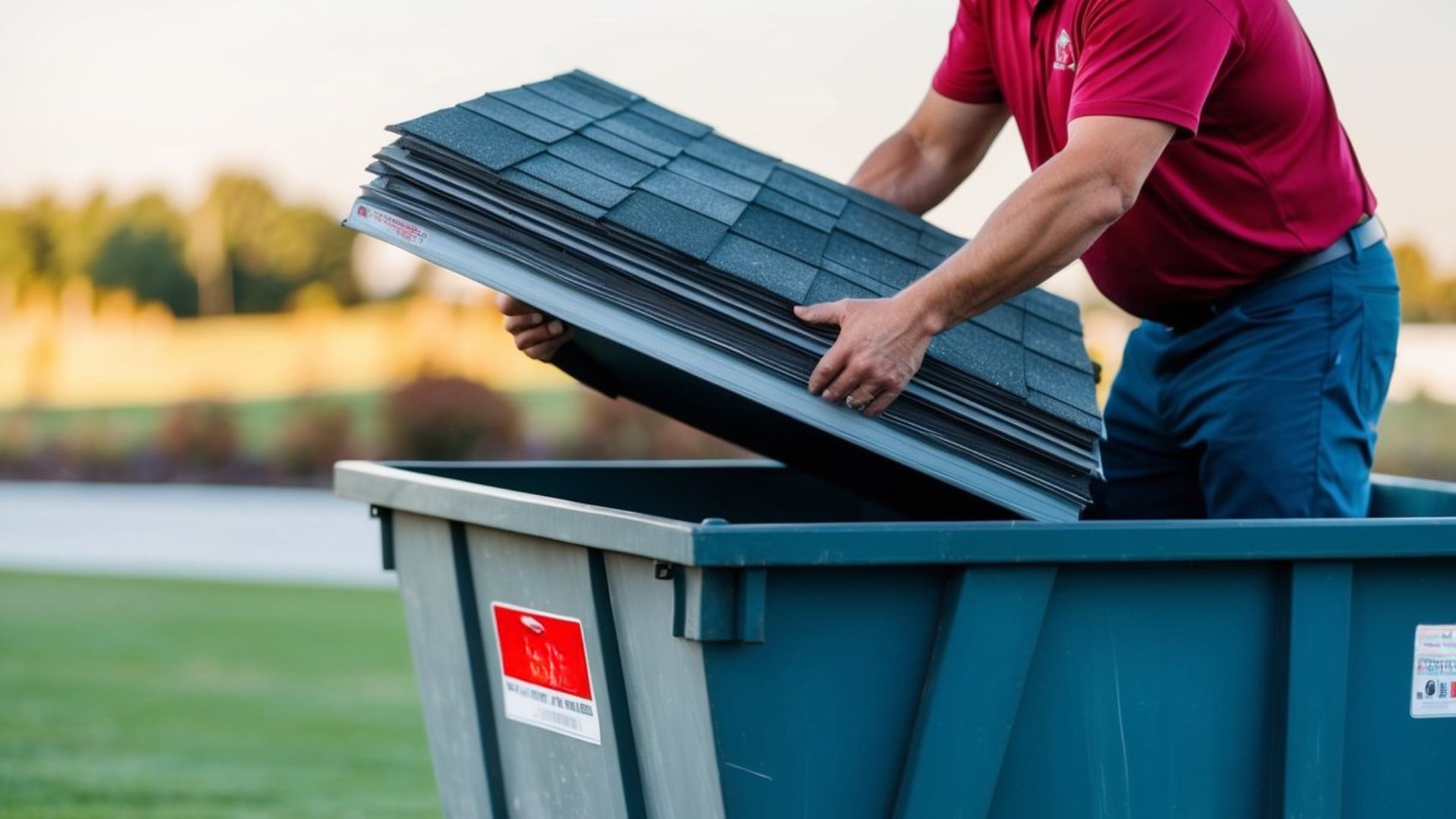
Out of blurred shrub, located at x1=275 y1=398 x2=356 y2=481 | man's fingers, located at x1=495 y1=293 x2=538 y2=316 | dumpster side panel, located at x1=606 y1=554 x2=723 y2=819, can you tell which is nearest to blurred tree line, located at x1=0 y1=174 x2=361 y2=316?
blurred shrub, located at x1=275 y1=398 x2=356 y2=481

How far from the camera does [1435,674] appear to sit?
226 cm

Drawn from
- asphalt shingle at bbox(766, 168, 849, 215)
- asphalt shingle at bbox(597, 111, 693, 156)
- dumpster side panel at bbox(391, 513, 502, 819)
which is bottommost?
dumpster side panel at bbox(391, 513, 502, 819)

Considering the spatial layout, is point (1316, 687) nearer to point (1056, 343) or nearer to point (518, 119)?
point (1056, 343)

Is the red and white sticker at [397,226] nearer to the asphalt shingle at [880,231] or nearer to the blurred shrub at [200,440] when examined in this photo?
the asphalt shingle at [880,231]

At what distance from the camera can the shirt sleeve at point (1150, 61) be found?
7.69ft

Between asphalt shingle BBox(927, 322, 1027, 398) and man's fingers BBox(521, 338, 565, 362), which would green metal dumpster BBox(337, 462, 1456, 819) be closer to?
asphalt shingle BBox(927, 322, 1027, 398)

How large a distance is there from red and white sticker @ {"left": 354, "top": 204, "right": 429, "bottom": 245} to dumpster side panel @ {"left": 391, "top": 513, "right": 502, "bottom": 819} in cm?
51

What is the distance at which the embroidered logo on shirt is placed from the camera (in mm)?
2691

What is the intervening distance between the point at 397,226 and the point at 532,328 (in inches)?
21.1

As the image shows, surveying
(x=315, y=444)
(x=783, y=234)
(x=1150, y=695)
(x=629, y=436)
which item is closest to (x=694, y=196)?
(x=783, y=234)

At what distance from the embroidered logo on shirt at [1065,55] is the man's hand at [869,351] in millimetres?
666

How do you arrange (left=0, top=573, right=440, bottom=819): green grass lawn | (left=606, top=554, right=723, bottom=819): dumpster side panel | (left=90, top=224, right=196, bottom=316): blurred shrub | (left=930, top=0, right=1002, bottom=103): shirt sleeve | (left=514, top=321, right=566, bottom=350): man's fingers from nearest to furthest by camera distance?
1. (left=606, top=554, right=723, bottom=819): dumpster side panel
2. (left=514, top=321, right=566, bottom=350): man's fingers
3. (left=930, top=0, right=1002, bottom=103): shirt sleeve
4. (left=0, top=573, right=440, bottom=819): green grass lawn
5. (left=90, top=224, right=196, bottom=316): blurred shrub

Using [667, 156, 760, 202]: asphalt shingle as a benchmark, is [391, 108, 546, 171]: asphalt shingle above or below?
above

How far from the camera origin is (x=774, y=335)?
2.31 metres
